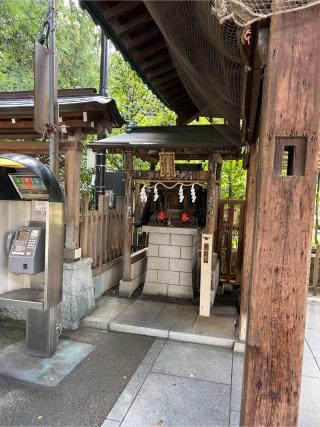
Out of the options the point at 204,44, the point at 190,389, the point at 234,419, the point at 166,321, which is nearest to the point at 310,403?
the point at 234,419

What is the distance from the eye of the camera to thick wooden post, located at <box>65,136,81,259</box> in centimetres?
488

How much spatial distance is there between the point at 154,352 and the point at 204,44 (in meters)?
3.72

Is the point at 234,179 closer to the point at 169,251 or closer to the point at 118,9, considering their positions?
the point at 169,251

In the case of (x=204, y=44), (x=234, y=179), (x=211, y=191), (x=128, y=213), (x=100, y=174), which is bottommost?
(x=128, y=213)

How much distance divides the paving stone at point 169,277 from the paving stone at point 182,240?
603 millimetres

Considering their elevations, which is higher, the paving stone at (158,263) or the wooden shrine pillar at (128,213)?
the wooden shrine pillar at (128,213)

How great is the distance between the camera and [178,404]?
3.04m

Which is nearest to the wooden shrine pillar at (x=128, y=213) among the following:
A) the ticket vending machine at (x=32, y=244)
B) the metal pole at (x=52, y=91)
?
the ticket vending machine at (x=32, y=244)

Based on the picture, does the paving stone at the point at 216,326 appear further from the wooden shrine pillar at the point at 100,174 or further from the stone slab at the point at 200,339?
the wooden shrine pillar at the point at 100,174

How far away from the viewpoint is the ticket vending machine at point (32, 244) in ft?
11.5

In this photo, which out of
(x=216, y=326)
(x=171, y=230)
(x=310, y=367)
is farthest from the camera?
(x=171, y=230)

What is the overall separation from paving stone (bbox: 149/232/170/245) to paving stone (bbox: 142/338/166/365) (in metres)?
2.13

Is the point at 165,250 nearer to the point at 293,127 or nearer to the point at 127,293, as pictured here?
the point at 127,293

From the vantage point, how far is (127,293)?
6.04 metres
